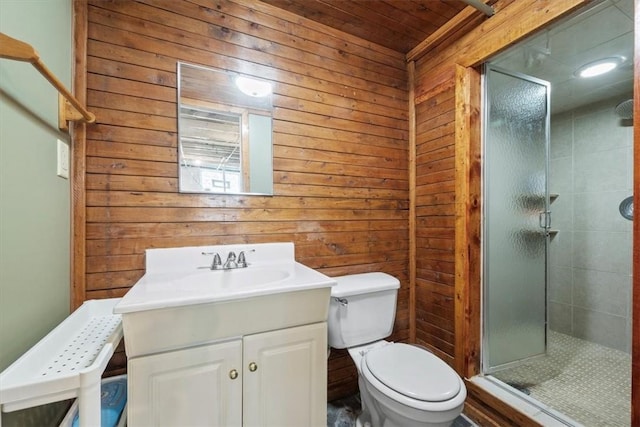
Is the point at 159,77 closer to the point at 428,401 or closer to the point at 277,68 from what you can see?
the point at 277,68

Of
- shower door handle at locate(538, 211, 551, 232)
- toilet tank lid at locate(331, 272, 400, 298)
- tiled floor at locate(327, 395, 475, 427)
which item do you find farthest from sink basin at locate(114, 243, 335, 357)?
shower door handle at locate(538, 211, 551, 232)

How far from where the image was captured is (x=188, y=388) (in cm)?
90

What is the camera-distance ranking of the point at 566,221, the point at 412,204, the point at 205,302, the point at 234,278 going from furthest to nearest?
the point at 566,221 < the point at 412,204 < the point at 234,278 < the point at 205,302

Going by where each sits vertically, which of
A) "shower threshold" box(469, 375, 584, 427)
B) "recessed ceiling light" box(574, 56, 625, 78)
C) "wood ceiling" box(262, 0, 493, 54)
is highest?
"wood ceiling" box(262, 0, 493, 54)

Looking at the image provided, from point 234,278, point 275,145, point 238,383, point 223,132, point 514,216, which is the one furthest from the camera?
point 514,216

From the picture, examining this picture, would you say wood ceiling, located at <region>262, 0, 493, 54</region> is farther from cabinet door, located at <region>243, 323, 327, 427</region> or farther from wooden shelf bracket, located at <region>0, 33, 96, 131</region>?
cabinet door, located at <region>243, 323, 327, 427</region>

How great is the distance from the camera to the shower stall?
152 centimetres

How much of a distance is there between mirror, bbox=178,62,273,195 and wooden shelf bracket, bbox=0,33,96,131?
0.37 metres

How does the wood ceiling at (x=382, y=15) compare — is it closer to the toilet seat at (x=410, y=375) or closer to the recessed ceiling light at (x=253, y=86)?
the recessed ceiling light at (x=253, y=86)

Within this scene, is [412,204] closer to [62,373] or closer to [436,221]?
[436,221]

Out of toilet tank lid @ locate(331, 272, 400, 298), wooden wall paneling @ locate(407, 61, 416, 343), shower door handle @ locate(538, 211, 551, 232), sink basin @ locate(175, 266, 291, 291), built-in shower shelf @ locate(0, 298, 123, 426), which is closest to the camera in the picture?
built-in shower shelf @ locate(0, 298, 123, 426)

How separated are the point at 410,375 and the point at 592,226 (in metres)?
2.18

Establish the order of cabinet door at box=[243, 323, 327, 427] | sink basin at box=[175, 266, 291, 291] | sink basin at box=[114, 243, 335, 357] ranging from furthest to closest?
sink basin at box=[175, 266, 291, 291], cabinet door at box=[243, 323, 327, 427], sink basin at box=[114, 243, 335, 357]

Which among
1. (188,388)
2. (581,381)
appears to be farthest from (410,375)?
(581,381)
